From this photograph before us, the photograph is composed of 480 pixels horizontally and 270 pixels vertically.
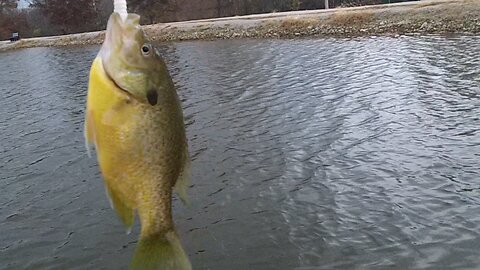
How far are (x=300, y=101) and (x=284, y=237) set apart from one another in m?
7.69

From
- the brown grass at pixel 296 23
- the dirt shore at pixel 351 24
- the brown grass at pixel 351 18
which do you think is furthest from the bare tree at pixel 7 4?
the brown grass at pixel 351 18

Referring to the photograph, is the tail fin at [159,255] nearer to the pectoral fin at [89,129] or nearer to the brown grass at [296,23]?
the pectoral fin at [89,129]

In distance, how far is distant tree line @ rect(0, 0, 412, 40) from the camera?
170ft

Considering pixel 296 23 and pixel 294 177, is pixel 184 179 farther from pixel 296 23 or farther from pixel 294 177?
pixel 296 23

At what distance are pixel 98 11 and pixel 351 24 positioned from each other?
36959 mm

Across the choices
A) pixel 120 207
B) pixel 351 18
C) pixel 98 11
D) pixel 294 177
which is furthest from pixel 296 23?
pixel 120 207

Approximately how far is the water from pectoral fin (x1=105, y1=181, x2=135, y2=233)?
4.10m

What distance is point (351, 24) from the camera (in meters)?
32.5

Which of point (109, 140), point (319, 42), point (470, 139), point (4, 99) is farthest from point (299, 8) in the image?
point (109, 140)

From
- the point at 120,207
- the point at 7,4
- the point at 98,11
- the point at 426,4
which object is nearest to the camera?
the point at 120,207

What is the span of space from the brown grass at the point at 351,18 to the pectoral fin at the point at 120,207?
3136 cm

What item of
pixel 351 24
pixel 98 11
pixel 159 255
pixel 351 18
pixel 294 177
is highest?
pixel 98 11

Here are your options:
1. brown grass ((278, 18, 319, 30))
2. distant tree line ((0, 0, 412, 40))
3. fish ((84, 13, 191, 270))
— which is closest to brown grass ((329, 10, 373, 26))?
brown grass ((278, 18, 319, 30))

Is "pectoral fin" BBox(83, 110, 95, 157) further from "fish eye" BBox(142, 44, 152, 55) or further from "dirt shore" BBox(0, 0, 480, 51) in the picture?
"dirt shore" BBox(0, 0, 480, 51)
